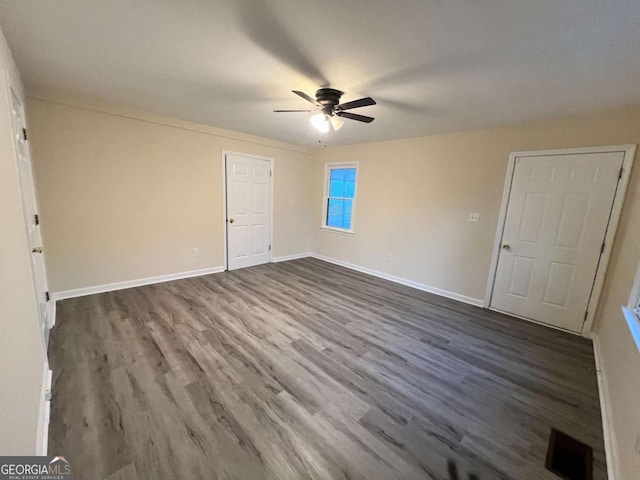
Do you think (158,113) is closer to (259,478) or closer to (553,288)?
(259,478)

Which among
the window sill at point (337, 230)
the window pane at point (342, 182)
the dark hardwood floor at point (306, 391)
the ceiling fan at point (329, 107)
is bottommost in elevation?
the dark hardwood floor at point (306, 391)

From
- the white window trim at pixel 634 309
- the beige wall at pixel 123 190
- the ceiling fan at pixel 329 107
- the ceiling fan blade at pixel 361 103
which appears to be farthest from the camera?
the beige wall at pixel 123 190

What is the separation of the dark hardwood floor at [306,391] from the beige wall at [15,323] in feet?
1.17

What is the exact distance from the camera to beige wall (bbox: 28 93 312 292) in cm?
297

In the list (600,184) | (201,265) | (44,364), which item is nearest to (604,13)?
(600,184)

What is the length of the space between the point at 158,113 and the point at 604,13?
14.1 feet

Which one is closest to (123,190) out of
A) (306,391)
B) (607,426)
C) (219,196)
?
(219,196)

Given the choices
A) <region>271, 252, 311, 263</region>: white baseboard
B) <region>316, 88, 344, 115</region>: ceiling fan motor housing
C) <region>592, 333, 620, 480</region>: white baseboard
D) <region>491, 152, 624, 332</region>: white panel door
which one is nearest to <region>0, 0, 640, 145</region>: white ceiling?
<region>316, 88, 344, 115</region>: ceiling fan motor housing

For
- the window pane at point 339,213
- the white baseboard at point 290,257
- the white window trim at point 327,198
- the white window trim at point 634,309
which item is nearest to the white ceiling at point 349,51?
the white window trim at point 634,309

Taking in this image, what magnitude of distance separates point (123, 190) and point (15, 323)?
2.71 m

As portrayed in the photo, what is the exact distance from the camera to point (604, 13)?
126 centimetres

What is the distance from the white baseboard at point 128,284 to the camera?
3.20 metres

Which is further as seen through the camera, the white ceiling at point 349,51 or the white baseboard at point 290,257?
the white baseboard at point 290,257

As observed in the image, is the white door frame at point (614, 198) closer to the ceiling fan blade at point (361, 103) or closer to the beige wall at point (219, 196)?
the beige wall at point (219, 196)
